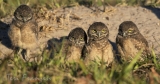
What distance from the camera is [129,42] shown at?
25.7 feet

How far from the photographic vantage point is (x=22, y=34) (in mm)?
8211

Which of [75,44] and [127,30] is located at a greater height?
[127,30]

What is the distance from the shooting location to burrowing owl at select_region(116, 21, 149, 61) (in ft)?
25.4

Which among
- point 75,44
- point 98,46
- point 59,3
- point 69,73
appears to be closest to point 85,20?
point 59,3

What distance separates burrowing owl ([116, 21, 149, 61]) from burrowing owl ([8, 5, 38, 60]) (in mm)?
1737

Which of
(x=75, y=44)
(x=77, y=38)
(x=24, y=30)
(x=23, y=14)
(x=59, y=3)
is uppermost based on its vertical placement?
(x=23, y=14)

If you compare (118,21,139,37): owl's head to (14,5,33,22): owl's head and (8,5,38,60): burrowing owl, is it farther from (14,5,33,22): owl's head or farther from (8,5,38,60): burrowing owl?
(14,5,33,22): owl's head

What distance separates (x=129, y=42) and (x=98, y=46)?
0.76 m

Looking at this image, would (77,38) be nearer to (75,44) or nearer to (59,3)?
(75,44)

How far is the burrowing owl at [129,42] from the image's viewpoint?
25.4 ft

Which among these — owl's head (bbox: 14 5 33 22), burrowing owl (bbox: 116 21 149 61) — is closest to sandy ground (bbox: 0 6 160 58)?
owl's head (bbox: 14 5 33 22)

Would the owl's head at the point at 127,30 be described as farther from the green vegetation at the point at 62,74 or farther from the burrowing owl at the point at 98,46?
the green vegetation at the point at 62,74

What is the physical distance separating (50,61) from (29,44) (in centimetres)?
284

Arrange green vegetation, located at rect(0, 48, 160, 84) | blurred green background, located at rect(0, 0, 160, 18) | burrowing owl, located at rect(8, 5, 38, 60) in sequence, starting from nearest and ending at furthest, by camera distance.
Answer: green vegetation, located at rect(0, 48, 160, 84) → burrowing owl, located at rect(8, 5, 38, 60) → blurred green background, located at rect(0, 0, 160, 18)
